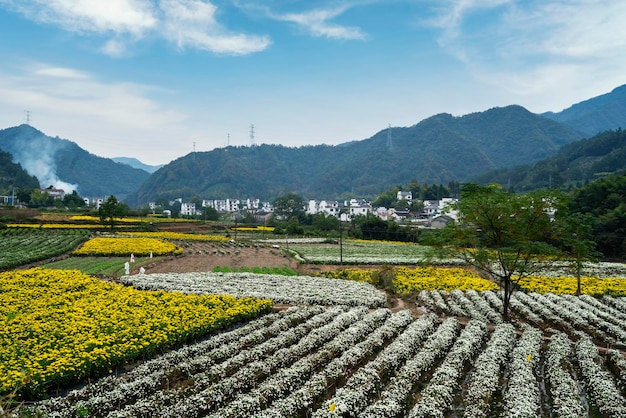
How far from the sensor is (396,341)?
1593 centimetres

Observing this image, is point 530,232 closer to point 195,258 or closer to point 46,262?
point 195,258

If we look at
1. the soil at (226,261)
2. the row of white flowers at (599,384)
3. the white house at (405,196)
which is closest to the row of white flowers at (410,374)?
the row of white flowers at (599,384)

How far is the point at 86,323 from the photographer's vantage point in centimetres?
1620

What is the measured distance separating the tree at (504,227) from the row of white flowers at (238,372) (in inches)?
281

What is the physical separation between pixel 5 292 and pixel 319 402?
761 inches

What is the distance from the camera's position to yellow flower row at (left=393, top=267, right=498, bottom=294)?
29469mm

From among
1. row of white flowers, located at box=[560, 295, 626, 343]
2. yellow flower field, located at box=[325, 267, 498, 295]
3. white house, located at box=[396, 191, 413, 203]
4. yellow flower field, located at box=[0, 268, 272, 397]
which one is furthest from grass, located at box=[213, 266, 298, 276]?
white house, located at box=[396, 191, 413, 203]

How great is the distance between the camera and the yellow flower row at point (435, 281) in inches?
1160

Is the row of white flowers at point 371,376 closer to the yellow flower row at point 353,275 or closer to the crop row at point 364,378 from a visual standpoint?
the crop row at point 364,378

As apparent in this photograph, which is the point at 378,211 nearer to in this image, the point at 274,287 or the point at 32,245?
the point at 32,245

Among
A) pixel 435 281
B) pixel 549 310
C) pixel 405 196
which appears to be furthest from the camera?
pixel 405 196

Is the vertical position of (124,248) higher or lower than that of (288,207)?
lower

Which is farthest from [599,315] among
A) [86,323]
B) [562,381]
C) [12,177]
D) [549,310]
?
[12,177]

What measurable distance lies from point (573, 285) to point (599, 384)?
2176 centimetres
